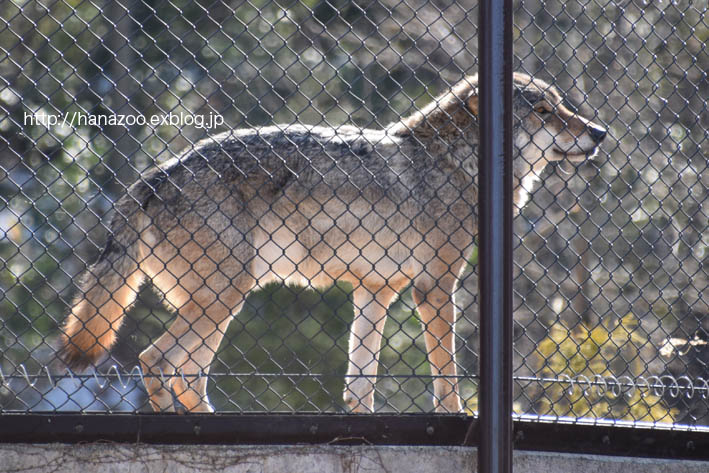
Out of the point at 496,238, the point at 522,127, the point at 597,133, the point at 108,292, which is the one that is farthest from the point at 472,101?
the point at 496,238

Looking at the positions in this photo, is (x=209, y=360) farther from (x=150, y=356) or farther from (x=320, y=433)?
(x=320, y=433)

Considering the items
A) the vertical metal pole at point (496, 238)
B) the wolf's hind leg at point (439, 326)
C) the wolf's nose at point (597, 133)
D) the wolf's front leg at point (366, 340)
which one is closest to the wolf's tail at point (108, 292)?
the wolf's front leg at point (366, 340)

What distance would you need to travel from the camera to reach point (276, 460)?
3.55 metres

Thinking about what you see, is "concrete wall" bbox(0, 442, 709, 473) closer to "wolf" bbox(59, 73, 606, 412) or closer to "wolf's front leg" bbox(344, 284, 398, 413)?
"wolf" bbox(59, 73, 606, 412)

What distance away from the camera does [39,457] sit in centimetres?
346

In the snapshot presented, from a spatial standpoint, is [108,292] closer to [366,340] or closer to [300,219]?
[300,219]

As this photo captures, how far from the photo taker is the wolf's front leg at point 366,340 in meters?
5.41

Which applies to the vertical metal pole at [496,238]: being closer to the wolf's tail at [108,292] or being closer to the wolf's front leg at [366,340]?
the wolf's tail at [108,292]

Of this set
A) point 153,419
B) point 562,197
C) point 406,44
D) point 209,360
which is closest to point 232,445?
point 153,419

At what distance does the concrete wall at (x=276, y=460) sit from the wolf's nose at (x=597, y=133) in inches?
96.3

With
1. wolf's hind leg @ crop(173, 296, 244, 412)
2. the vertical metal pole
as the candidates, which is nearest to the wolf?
wolf's hind leg @ crop(173, 296, 244, 412)

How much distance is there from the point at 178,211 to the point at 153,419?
5.93 feet

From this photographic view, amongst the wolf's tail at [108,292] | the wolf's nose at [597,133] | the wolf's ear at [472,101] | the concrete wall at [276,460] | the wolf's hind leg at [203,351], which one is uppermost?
the wolf's ear at [472,101]

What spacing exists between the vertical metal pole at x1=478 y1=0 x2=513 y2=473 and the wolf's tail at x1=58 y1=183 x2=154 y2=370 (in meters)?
1.89
